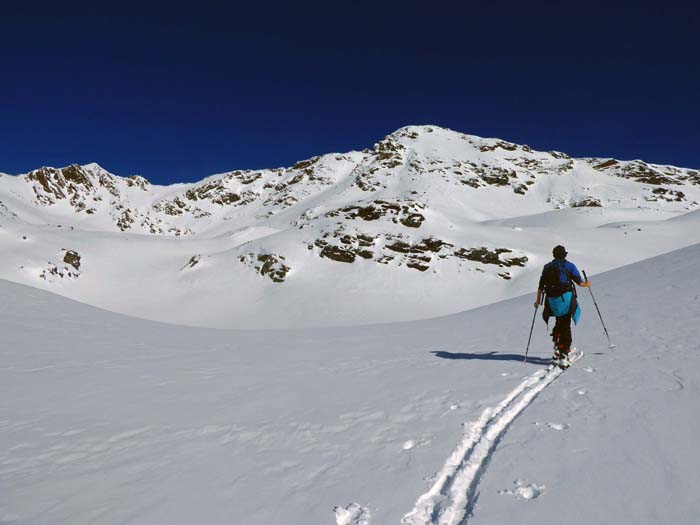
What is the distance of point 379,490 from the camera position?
3.29 metres

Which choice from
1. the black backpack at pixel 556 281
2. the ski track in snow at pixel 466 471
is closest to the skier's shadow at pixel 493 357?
the black backpack at pixel 556 281

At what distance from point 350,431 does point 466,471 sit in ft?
5.21

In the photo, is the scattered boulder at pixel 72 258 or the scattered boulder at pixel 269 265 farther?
the scattered boulder at pixel 72 258

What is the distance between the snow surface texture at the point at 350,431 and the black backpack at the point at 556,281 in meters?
1.31

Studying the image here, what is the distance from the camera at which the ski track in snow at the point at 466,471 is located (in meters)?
2.92

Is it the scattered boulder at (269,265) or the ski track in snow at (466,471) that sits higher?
the scattered boulder at (269,265)

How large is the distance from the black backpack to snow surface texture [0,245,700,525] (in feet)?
4.30

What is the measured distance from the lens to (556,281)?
25.4 feet

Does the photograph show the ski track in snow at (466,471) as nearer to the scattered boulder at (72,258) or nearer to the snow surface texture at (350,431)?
the snow surface texture at (350,431)

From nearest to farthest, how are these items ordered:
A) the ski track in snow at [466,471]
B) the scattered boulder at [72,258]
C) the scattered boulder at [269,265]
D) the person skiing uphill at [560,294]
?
the ski track in snow at [466,471] < the person skiing uphill at [560,294] < the scattered boulder at [269,265] < the scattered boulder at [72,258]

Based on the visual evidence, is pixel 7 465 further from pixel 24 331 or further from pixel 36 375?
pixel 24 331

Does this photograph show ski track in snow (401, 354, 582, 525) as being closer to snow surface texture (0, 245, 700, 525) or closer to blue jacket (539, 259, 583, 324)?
snow surface texture (0, 245, 700, 525)

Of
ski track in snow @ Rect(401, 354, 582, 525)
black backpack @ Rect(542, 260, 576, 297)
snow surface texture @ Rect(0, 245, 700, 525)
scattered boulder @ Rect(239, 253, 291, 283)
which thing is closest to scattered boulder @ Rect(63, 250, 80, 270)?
scattered boulder @ Rect(239, 253, 291, 283)

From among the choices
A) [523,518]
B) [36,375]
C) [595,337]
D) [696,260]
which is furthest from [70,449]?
[696,260]
